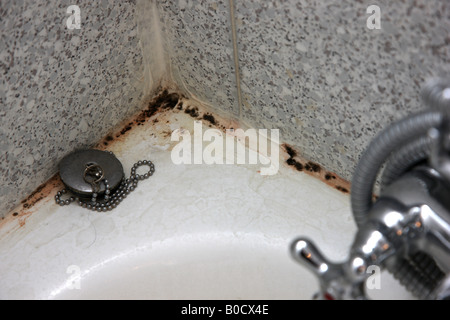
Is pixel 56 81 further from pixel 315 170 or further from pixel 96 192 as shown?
pixel 315 170

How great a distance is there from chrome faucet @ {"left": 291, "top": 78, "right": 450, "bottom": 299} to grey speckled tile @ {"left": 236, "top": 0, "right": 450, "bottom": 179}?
0.16 feet

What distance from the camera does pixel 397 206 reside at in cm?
49

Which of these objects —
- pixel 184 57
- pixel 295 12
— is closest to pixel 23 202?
pixel 184 57

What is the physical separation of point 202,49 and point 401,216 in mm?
348

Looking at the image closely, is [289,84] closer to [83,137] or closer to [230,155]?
[230,155]

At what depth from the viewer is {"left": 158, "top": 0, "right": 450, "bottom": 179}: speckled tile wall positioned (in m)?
0.52

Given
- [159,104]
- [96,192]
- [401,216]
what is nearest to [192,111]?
[159,104]

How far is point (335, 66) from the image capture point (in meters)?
0.59

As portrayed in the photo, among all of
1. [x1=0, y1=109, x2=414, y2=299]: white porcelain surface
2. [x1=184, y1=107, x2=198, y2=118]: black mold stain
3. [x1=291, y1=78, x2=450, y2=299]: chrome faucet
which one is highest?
[x1=291, y1=78, x2=450, y2=299]: chrome faucet

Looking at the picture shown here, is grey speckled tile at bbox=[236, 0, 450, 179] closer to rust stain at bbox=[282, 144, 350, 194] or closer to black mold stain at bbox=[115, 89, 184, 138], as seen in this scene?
rust stain at bbox=[282, 144, 350, 194]

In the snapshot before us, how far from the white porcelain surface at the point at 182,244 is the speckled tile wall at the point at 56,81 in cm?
6

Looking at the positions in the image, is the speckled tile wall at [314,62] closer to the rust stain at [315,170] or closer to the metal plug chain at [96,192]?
the rust stain at [315,170]

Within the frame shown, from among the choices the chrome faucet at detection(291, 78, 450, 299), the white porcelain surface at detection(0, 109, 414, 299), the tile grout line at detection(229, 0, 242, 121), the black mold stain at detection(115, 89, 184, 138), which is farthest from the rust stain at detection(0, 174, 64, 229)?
the chrome faucet at detection(291, 78, 450, 299)

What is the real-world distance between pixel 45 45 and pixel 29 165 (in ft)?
0.47
